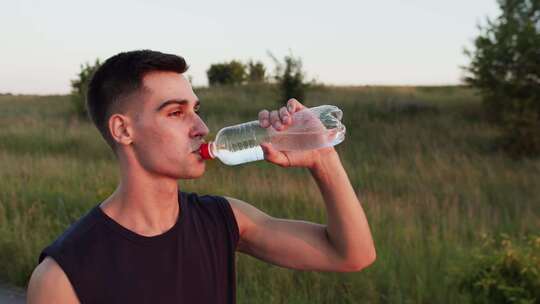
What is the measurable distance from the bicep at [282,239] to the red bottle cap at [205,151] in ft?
1.02

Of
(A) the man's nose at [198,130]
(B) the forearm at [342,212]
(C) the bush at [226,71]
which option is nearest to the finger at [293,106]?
(B) the forearm at [342,212]

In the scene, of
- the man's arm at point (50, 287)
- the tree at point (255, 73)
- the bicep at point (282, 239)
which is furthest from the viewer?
the tree at point (255, 73)

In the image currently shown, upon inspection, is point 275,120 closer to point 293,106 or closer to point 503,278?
point 293,106

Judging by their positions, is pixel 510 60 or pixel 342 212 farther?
pixel 510 60

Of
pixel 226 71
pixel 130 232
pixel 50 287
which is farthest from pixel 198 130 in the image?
pixel 226 71

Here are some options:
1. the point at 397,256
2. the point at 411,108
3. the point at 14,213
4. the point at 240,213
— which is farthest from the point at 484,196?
the point at 411,108

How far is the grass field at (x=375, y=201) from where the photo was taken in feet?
14.8

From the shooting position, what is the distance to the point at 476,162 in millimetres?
12203

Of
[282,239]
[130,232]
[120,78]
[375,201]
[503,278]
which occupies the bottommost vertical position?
[375,201]

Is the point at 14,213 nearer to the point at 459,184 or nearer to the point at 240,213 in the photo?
the point at 240,213

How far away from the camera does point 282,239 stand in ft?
7.67

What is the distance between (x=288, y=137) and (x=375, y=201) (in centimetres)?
559

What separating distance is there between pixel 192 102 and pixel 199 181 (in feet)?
23.1

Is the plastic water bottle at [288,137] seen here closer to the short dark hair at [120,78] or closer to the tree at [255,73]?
the short dark hair at [120,78]
